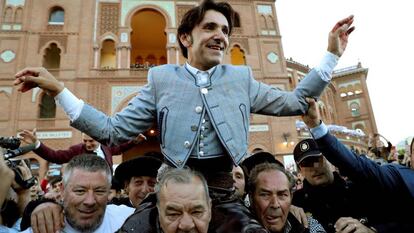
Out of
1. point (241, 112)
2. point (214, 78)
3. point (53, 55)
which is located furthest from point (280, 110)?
point (53, 55)

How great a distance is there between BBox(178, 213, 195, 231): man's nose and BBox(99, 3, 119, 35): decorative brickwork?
16103 millimetres

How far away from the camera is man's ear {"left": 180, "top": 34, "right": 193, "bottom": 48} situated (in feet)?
6.81

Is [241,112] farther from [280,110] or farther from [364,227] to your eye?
[364,227]

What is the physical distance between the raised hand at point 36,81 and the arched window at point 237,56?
16.3 metres

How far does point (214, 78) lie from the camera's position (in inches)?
78.4

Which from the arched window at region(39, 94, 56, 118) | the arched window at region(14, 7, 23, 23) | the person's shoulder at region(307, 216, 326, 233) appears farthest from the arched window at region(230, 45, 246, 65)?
the person's shoulder at region(307, 216, 326, 233)

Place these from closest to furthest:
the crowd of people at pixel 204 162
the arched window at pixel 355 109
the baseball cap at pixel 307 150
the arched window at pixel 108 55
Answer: the crowd of people at pixel 204 162
the baseball cap at pixel 307 150
the arched window at pixel 108 55
the arched window at pixel 355 109

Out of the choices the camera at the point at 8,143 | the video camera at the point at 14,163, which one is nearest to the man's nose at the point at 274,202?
the video camera at the point at 14,163

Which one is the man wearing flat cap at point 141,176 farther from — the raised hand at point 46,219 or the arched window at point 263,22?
the arched window at point 263,22

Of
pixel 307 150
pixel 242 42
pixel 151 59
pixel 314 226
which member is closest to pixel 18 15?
pixel 151 59

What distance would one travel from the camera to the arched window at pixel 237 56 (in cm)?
1777

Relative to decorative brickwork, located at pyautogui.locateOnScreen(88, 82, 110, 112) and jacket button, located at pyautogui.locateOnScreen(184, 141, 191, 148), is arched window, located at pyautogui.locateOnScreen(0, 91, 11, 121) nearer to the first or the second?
decorative brickwork, located at pyautogui.locateOnScreen(88, 82, 110, 112)

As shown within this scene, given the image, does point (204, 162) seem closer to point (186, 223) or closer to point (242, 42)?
point (186, 223)

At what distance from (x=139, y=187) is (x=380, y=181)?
7.79ft
